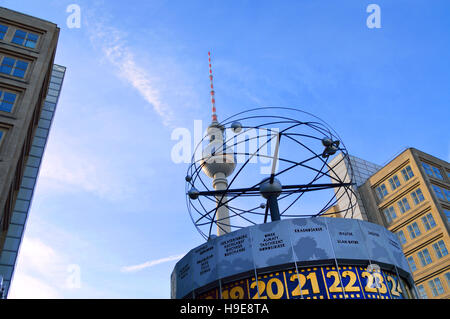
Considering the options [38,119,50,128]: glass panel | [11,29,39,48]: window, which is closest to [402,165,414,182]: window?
[11,29,39,48]: window

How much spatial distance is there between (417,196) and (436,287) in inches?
435

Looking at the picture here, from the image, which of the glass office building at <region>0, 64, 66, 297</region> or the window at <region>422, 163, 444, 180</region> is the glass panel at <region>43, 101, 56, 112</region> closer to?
the glass office building at <region>0, 64, 66, 297</region>

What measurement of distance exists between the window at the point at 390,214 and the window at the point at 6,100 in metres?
45.8

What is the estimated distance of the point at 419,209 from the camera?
1858 inches

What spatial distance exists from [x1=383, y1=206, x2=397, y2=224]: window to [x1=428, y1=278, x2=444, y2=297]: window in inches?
390

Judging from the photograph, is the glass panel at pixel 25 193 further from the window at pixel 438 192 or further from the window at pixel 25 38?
the window at pixel 438 192

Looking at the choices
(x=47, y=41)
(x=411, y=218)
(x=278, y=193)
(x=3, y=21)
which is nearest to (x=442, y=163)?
(x=411, y=218)

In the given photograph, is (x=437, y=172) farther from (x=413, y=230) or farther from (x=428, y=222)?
(x=413, y=230)

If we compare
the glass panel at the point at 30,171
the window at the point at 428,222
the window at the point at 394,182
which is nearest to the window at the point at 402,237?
the window at the point at 428,222

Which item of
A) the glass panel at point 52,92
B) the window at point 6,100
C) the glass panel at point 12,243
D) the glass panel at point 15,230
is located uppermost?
the glass panel at point 52,92

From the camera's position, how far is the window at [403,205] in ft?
163

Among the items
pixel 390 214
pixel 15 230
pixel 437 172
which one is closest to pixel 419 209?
pixel 390 214

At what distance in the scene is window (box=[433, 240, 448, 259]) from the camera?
4322cm

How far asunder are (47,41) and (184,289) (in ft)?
99.9
